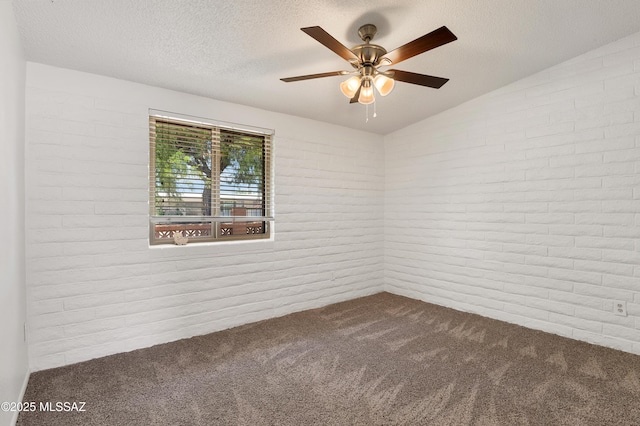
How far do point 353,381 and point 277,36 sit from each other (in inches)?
94.3

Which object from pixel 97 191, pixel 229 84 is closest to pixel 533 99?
pixel 229 84

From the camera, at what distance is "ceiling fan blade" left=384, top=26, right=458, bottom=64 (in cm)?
156

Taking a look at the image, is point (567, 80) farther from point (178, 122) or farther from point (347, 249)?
point (178, 122)

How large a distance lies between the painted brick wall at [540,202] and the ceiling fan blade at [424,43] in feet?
6.24

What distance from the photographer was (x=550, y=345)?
2.60m

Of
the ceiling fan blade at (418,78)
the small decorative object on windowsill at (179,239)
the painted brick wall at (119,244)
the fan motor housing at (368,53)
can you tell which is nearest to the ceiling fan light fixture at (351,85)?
the fan motor housing at (368,53)

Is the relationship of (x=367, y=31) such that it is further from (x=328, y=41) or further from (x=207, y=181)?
(x=207, y=181)

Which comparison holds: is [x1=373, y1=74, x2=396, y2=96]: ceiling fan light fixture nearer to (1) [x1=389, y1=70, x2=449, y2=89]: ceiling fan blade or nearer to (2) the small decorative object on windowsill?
(1) [x1=389, y1=70, x2=449, y2=89]: ceiling fan blade

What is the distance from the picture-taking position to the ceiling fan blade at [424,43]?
156 centimetres

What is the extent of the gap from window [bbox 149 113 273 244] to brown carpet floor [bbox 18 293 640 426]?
1.02 meters

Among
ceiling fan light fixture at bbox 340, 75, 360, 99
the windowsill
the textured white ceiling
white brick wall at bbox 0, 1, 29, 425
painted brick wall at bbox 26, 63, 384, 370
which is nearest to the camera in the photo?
white brick wall at bbox 0, 1, 29, 425

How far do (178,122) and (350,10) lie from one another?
1.82 meters

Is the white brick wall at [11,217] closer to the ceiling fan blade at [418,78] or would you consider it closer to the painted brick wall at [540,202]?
the ceiling fan blade at [418,78]

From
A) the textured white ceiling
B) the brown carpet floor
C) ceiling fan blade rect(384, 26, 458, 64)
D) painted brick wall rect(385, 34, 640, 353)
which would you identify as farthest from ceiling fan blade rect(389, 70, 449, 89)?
the brown carpet floor
